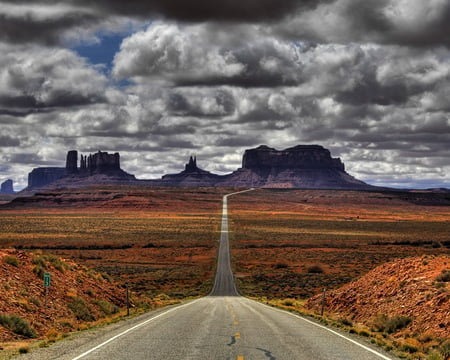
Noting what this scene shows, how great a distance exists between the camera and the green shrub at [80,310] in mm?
23750

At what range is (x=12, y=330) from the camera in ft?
59.2

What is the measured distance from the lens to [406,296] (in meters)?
22.7

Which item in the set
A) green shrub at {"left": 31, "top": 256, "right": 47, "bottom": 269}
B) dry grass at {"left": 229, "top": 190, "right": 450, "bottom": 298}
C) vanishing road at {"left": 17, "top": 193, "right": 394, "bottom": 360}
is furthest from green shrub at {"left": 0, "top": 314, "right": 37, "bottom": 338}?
dry grass at {"left": 229, "top": 190, "right": 450, "bottom": 298}

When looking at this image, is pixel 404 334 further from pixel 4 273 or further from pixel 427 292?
pixel 4 273

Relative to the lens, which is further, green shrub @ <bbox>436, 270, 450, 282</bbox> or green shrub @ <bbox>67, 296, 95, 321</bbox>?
green shrub @ <bbox>67, 296, 95, 321</bbox>

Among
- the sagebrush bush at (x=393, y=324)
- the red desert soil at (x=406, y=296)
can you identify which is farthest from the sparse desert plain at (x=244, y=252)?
the sagebrush bush at (x=393, y=324)

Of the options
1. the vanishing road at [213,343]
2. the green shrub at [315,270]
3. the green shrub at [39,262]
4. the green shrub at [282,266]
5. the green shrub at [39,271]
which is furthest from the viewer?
the green shrub at [282,266]

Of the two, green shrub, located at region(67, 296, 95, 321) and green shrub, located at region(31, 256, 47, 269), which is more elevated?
green shrub, located at region(31, 256, 47, 269)

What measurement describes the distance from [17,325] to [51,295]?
18.3 ft

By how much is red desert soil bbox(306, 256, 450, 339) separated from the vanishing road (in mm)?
3190

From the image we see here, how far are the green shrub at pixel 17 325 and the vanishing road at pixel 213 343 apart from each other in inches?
86.8

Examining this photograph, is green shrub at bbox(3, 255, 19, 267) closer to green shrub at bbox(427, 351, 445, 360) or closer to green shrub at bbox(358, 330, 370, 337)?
green shrub at bbox(358, 330, 370, 337)

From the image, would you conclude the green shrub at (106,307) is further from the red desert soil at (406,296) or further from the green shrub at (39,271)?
the red desert soil at (406,296)

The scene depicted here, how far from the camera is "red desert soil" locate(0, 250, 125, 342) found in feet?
65.9
